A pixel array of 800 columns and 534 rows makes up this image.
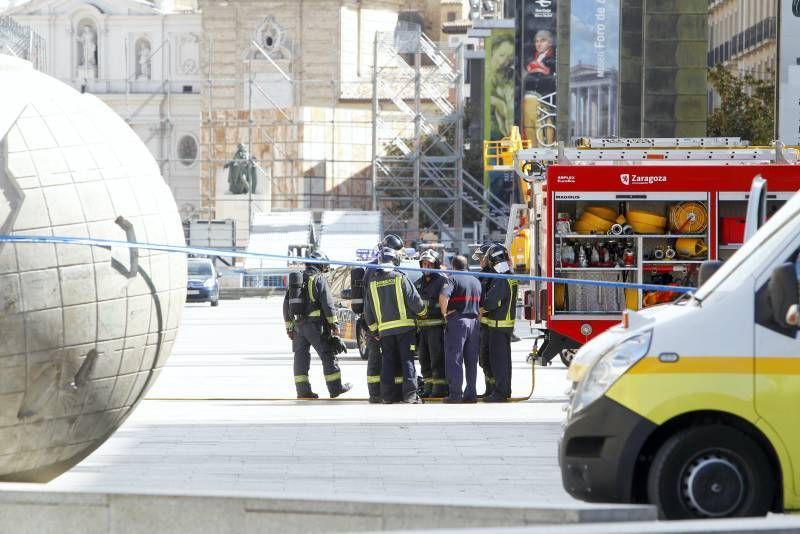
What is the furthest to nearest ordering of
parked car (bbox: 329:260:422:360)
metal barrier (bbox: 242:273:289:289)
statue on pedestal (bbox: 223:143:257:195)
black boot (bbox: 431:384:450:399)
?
statue on pedestal (bbox: 223:143:257:195)
metal barrier (bbox: 242:273:289:289)
parked car (bbox: 329:260:422:360)
black boot (bbox: 431:384:450:399)

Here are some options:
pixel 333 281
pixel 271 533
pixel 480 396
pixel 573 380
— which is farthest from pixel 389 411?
pixel 333 281

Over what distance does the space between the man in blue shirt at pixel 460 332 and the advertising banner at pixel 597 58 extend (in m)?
16.9

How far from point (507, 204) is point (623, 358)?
64.1 meters

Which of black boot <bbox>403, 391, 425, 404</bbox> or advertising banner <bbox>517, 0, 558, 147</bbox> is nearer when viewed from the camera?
black boot <bbox>403, 391, 425, 404</bbox>

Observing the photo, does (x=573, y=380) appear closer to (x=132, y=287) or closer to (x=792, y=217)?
(x=792, y=217)

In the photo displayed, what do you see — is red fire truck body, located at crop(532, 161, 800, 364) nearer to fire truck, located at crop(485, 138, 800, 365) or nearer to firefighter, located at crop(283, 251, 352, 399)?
fire truck, located at crop(485, 138, 800, 365)

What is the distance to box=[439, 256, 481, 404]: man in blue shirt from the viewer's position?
16.6m

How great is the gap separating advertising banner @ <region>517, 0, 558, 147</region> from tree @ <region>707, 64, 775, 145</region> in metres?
15.6

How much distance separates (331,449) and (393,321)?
4352 millimetres

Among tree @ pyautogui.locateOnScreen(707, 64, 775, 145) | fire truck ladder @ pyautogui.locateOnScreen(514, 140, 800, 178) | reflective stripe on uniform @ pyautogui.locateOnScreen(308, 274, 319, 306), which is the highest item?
tree @ pyautogui.locateOnScreen(707, 64, 775, 145)

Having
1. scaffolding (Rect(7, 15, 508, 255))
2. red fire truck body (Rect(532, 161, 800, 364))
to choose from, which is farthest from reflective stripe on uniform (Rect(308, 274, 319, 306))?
scaffolding (Rect(7, 15, 508, 255))

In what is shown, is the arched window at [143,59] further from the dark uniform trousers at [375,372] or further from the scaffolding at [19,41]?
the dark uniform trousers at [375,372]

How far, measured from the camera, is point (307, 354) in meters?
17.1

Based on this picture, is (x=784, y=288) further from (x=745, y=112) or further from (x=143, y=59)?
(x=143, y=59)
